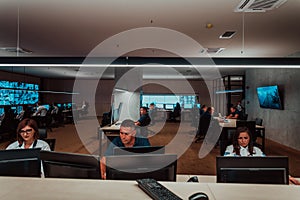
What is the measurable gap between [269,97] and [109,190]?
26.6 feet

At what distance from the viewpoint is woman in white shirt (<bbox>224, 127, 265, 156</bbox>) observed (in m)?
2.98

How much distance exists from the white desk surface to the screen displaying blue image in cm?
694

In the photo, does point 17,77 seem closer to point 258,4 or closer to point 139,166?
point 258,4

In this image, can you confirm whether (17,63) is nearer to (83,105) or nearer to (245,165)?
(245,165)

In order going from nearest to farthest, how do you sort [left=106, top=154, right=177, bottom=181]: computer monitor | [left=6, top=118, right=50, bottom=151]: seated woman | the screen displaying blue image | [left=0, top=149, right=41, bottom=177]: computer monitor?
[left=106, top=154, right=177, bottom=181]: computer monitor, [left=0, top=149, right=41, bottom=177]: computer monitor, [left=6, top=118, right=50, bottom=151]: seated woman, the screen displaying blue image

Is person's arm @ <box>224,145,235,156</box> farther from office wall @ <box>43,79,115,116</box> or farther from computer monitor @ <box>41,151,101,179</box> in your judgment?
office wall @ <box>43,79,115,116</box>

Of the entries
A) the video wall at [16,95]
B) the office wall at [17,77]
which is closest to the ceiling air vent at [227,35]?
the video wall at [16,95]

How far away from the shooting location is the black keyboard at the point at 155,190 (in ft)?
4.44

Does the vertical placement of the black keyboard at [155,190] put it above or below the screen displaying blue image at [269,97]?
below

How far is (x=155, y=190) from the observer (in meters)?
1.42

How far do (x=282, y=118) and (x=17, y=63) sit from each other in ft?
24.5

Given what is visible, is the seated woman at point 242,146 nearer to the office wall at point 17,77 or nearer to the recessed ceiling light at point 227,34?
the recessed ceiling light at point 227,34

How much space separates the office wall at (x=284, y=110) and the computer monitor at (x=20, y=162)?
23.0ft

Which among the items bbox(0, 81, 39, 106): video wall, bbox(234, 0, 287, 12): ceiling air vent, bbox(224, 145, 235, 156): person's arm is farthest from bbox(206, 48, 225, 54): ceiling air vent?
bbox(0, 81, 39, 106): video wall
